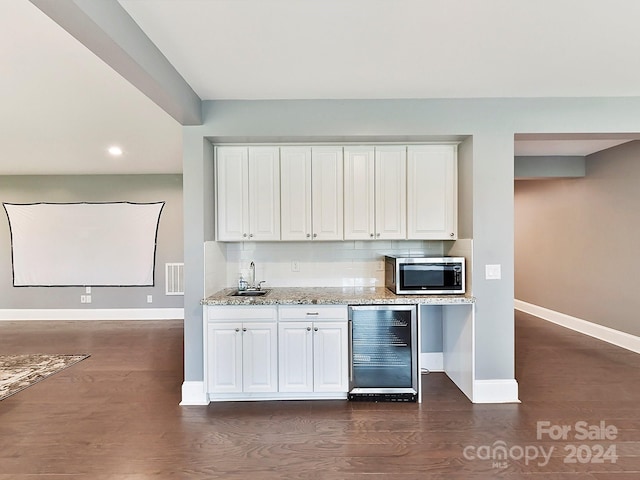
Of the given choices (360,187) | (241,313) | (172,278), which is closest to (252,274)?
(241,313)

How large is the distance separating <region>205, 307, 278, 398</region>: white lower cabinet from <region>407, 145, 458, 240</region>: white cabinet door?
1597 mm

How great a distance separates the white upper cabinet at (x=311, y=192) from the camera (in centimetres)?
313

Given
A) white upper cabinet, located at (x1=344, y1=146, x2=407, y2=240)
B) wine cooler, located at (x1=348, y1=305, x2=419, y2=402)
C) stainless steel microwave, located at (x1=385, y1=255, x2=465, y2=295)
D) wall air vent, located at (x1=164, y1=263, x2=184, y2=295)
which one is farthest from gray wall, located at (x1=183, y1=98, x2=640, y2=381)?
wall air vent, located at (x1=164, y1=263, x2=184, y2=295)

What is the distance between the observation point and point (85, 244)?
589 centimetres

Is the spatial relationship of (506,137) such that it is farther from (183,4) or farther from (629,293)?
(629,293)

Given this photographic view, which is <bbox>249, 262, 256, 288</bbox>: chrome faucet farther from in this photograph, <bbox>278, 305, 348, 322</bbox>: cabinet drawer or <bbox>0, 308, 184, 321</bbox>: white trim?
<bbox>0, 308, 184, 321</bbox>: white trim

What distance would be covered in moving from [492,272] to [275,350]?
1977 millimetres

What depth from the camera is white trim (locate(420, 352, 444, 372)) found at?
3.56 m

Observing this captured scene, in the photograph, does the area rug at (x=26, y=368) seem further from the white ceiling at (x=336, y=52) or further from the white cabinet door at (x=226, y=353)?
the white ceiling at (x=336, y=52)

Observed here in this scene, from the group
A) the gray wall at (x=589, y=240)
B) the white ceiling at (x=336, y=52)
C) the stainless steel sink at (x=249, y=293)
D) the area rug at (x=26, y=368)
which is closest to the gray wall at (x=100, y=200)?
the area rug at (x=26, y=368)

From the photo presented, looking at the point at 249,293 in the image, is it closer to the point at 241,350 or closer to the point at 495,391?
the point at 241,350

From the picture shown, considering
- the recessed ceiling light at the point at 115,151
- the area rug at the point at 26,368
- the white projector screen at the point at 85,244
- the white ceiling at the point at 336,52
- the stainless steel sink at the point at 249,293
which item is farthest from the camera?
the white projector screen at the point at 85,244

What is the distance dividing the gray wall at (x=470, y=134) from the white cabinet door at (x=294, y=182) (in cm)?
24

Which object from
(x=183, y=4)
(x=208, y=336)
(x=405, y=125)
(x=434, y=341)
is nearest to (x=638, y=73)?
(x=405, y=125)
